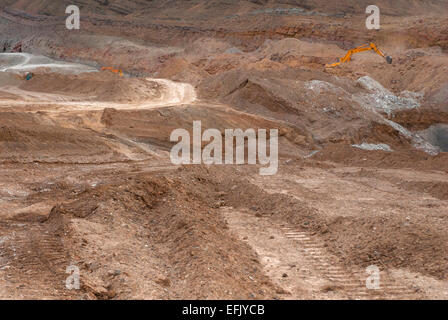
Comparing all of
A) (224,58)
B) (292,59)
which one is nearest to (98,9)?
(224,58)

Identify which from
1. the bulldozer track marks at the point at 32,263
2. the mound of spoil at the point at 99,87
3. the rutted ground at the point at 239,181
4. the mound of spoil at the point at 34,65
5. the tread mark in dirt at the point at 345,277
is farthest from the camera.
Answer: the mound of spoil at the point at 34,65

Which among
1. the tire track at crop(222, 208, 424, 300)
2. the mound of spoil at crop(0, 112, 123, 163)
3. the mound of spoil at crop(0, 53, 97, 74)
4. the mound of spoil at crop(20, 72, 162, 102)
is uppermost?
the mound of spoil at crop(0, 53, 97, 74)

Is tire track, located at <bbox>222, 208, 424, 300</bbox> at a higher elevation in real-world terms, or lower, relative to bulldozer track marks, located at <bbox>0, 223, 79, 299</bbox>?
lower

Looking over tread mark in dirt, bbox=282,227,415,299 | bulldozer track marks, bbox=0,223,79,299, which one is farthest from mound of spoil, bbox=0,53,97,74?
tread mark in dirt, bbox=282,227,415,299

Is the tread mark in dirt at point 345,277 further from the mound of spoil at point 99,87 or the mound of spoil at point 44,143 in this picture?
the mound of spoil at point 99,87

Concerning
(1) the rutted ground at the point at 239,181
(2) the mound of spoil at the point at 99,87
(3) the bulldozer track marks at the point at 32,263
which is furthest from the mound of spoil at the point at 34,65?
(3) the bulldozer track marks at the point at 32,263

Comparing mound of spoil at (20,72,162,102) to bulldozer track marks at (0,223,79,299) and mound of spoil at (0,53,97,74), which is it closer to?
mound of spoil at (0,53,97,74)

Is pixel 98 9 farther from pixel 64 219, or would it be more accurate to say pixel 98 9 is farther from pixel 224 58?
pixel 64 219

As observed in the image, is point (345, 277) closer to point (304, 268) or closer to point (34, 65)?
point (304, 268)
